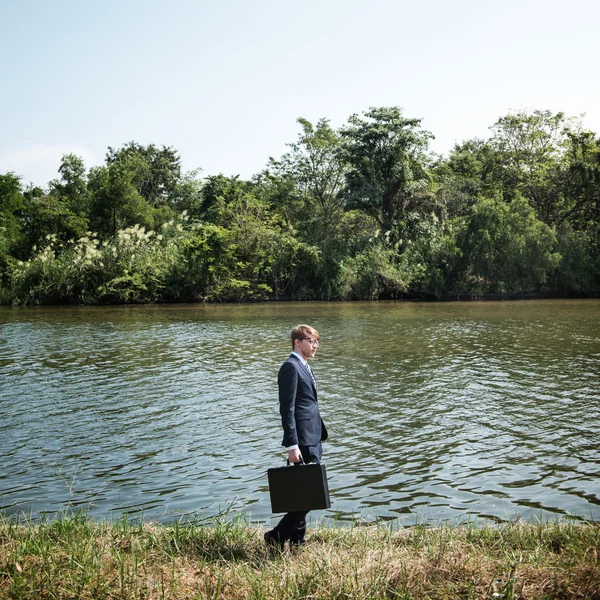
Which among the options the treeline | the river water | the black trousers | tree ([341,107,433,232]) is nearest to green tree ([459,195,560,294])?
the treeline

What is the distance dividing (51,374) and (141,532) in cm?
1272

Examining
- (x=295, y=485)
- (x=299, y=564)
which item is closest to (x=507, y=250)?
(x=295, y=485)

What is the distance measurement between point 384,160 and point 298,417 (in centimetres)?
4735

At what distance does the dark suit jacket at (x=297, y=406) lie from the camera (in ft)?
19.9

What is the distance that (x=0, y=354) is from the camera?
70.6 ft

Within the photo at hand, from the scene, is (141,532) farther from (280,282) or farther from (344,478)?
(280,282)

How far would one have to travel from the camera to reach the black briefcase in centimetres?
572

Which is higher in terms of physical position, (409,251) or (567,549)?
(409,251)

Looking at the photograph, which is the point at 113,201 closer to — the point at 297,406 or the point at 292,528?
the point at 297,406

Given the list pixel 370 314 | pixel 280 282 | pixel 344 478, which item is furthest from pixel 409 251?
pixel 344 478

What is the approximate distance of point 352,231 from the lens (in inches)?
2133

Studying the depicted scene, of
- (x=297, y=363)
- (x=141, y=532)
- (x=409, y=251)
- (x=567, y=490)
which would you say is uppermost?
(x=409, y=251)

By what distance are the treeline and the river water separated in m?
22.0

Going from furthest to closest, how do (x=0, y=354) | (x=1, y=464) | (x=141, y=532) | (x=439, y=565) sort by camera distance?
(x=0, y=354)
(x=1, y=464)
(x=141, y=532)
(x=439, y=565)
